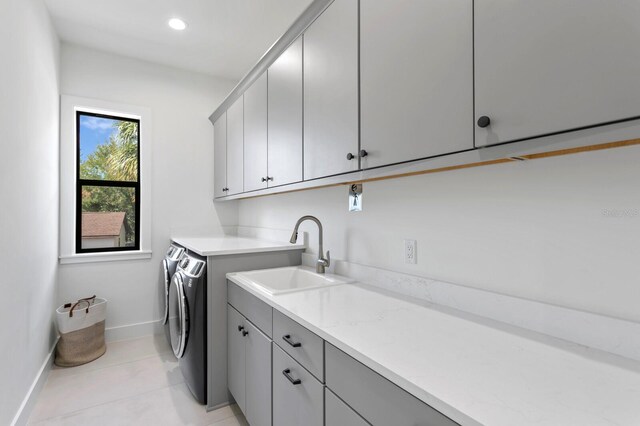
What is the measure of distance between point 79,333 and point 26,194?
131 centimetres

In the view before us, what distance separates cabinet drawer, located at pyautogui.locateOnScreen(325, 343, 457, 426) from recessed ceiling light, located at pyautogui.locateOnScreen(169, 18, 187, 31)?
2701 mm

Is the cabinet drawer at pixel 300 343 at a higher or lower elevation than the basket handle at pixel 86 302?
higher

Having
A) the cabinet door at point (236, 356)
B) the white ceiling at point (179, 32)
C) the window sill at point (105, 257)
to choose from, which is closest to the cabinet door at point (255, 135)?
the white ceiling at point (179, 32)

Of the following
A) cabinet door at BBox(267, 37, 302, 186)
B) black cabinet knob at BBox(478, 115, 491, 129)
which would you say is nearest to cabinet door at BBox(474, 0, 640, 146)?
black cabinet knob at BBox(478, 115, 491, 129)

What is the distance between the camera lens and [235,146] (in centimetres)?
290

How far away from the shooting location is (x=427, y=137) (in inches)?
42.6

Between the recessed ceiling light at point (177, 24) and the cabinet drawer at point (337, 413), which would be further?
the recessed ceiling light at point (177, 24)

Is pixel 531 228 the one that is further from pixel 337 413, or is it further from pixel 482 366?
pixel 337 413

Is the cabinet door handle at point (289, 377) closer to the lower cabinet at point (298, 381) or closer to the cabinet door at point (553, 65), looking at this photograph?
the lower cabinet at point (298, 381)

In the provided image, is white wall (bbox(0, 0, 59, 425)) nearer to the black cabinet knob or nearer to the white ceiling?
the white ceiling

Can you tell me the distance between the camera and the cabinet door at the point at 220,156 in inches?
127

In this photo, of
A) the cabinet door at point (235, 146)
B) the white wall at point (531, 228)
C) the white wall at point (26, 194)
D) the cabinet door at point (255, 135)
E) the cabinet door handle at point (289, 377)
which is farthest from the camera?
the cabinet door at point (235, 146)

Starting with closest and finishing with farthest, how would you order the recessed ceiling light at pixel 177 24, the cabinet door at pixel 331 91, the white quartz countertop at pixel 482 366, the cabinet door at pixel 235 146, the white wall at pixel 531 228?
the white quartz countertop at pixel 482 366
the white wall at pixel 531 228
the cabinet door at pixel 331 91
the recessed ceiling light at pixel 177 24
the cabinet door at pixel 235 146

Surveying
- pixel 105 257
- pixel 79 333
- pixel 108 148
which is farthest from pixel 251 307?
pixel 108 148
